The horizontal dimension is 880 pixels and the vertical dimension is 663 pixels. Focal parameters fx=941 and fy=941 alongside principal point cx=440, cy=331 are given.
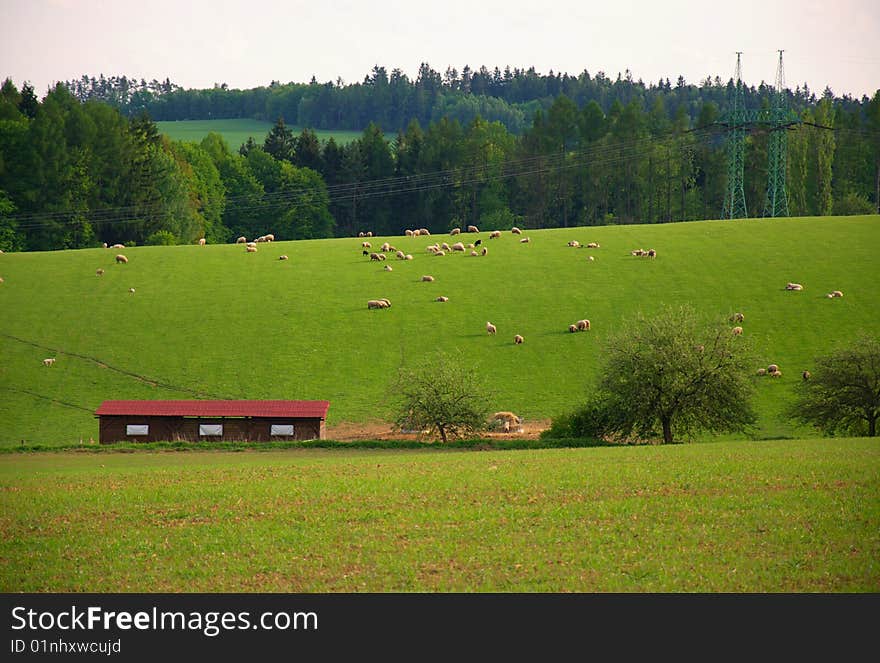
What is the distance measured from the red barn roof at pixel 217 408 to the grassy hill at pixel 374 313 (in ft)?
10.5

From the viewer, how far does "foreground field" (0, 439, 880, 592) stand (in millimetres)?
20812

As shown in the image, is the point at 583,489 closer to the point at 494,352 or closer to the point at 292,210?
the point at 494,352

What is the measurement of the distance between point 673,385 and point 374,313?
3099 cm

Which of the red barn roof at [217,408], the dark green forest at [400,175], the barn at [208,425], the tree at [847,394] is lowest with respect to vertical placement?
the barn at [208,425]

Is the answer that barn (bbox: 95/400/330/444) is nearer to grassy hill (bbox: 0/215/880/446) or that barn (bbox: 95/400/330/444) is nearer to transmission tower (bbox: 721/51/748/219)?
grassy hill (bbox: 0/215/880/446)

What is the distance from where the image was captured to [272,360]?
213 feet

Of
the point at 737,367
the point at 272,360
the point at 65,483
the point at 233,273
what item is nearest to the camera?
the point at 65,483

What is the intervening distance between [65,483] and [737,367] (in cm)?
3229

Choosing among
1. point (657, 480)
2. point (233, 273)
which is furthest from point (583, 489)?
point (233, 273)

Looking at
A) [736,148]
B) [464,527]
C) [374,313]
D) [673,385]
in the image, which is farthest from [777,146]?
[464,527]

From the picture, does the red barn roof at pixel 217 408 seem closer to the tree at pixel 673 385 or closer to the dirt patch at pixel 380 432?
the dirt patch at pixel 380 432

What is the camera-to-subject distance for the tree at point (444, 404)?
4866cm

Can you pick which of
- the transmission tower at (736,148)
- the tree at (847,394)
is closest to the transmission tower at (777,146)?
the transmission tower at (736,148)

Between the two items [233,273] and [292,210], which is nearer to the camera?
[233,273]
